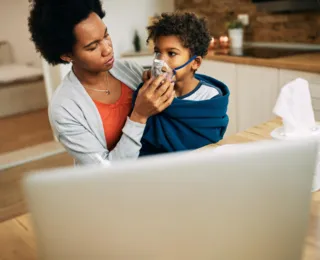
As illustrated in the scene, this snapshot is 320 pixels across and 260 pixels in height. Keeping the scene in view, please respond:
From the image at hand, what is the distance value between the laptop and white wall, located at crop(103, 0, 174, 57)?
10.3 feet

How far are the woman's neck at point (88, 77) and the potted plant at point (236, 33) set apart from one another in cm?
205

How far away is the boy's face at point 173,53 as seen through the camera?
136cm

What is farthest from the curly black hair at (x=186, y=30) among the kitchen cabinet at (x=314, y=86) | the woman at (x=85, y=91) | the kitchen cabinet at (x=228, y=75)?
the kitchen cabinet at (x=228, y=75)

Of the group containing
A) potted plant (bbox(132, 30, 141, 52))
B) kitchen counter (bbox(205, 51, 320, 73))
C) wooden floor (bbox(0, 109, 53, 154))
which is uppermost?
potted plant (bbox(132, 30, 141, 52))

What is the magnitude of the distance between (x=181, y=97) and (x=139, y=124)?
253 millimetres

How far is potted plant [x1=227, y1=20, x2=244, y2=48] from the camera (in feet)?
10.3

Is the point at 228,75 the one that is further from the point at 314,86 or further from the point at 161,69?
the point at 161,69

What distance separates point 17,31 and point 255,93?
14.0ft

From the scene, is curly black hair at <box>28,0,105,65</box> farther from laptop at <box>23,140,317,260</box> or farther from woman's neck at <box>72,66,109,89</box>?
laptop at <box>23,140,317,260</box>

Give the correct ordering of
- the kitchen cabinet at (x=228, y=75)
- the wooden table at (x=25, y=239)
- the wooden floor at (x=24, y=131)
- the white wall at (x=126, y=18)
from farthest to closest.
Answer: the wooden floor at (x=24, y=131) → the white wall at (x=126, y=18) → the kitchen cabinet at (x=228, y=75) → the wooden table at (x=25, y=239)

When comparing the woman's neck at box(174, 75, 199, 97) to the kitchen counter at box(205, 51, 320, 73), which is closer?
the woman's neck at box(174, 75, 199, 97)

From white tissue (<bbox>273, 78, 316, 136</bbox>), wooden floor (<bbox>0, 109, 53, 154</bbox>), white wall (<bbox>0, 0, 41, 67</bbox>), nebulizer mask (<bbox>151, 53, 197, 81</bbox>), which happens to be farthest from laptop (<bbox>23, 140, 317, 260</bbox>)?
white wall (<bbox>0, 0, 41, 67</bbox>)

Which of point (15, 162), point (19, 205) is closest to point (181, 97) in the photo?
point (19, 205)

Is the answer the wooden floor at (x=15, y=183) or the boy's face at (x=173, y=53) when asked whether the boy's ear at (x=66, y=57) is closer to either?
the boy's face at (x=173, y=53)
